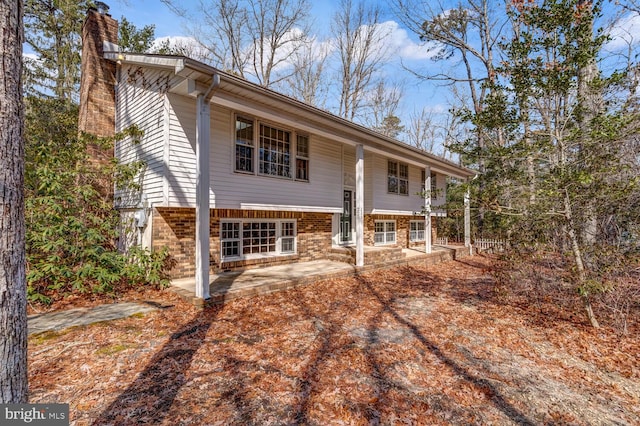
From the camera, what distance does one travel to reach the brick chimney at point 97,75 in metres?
8.71

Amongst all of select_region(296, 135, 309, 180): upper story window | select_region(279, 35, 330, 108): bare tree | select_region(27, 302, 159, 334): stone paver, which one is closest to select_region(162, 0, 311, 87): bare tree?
select_region(279, 35, 330, 108): bare tree

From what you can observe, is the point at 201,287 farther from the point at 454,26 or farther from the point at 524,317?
the point at 454,26

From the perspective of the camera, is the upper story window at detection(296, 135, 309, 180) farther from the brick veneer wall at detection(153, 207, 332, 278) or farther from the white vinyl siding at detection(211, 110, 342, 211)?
the brick veneer wall at detection(153, 207, 332, 278)

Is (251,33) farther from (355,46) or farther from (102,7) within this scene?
(102,7)

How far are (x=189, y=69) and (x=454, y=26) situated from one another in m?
17.4

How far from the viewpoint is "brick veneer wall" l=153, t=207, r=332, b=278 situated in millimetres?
7289

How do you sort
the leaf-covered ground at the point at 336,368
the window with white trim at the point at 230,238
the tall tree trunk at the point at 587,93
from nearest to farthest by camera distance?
1. the leaf-covered ground at the point at 336,368
2. the tall tree trunk at the point at 587,93
3. the window with white trim at the point at 230,238

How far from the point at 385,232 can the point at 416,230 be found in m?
3.10

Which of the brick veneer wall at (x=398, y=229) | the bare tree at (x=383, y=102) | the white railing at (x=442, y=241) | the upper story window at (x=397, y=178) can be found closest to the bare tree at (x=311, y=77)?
the bare tree at (x=383, y=102)

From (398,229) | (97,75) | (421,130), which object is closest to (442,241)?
(398,229)

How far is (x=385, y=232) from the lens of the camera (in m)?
14.1

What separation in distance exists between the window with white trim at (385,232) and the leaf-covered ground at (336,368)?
7.51m

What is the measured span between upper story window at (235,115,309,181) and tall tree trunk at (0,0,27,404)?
19.2ft

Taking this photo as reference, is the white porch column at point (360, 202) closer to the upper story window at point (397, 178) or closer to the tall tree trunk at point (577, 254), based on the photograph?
the upper story window at point (397, 178)
